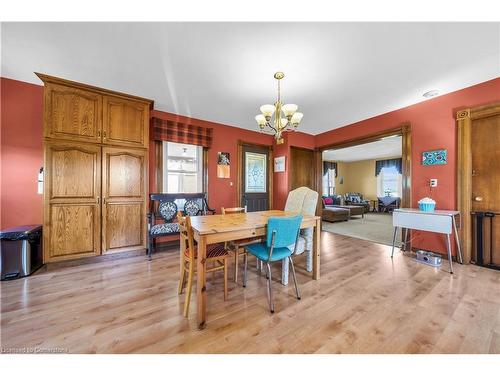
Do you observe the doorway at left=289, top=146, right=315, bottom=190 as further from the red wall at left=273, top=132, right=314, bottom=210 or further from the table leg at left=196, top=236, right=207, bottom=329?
the table leg at left=196, top=236, right=207, bottom=329

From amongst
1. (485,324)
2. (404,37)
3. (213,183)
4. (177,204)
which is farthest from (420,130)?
(177,204)

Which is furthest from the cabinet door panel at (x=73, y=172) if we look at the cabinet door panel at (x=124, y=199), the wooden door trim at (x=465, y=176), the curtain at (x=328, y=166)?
the curtain at (x=328, y=166)

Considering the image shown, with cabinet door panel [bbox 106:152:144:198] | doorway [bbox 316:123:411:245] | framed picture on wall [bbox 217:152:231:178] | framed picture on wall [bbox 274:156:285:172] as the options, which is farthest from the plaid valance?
doorway [bbox 316:123:411:245]

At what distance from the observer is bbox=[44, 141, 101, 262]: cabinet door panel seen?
2.48m

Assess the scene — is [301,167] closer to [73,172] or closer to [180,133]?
[180,133]

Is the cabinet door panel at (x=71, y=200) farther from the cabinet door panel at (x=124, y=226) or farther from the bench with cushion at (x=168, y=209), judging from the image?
the bench with cushion at (x=168, y=209)

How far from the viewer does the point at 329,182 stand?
31.7ft

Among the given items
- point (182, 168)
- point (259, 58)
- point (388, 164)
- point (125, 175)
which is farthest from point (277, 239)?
point (388, 164)

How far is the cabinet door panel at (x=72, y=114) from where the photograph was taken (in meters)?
2.47

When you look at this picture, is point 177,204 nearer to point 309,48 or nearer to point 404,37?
point 309,48

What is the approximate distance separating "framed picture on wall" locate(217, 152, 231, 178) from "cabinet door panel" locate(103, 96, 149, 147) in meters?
1.53

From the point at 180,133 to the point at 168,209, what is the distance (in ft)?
4.82

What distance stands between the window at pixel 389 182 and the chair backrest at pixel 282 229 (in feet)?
28.8
